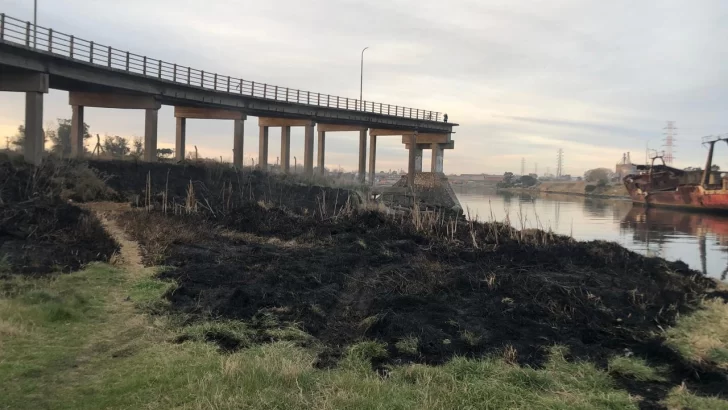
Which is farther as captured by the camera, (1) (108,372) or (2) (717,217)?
(2) (717,217)

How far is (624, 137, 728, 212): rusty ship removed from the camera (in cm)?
6100

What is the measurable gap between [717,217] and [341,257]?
59352mm

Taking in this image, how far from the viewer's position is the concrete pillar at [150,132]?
130 feet

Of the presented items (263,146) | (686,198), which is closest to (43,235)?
(263,146)

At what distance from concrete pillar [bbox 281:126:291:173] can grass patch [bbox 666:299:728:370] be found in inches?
1870

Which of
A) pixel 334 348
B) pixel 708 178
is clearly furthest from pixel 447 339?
pixel 708 178

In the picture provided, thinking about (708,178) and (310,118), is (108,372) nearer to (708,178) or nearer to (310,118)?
(310,118)

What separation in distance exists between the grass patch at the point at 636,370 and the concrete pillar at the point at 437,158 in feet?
212

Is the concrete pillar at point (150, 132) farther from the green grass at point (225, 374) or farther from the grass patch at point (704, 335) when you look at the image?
the grass patch at point (704, 335)

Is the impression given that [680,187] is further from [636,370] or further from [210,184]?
[636,370]

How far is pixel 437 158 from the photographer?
7300 cm

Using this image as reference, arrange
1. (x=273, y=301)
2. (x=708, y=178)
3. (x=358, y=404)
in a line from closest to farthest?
(x=358, y=404) → (x=273, y=301) → (x=708, y=178)

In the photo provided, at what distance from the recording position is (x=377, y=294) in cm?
1074

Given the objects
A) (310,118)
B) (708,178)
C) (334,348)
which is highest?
(310,118)
